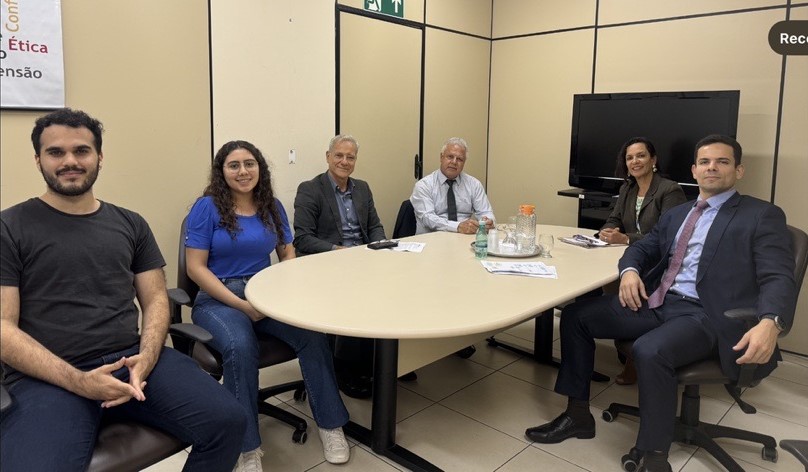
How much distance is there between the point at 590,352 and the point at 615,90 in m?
2.47

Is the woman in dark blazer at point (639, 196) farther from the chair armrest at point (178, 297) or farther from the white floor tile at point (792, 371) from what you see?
the chair armrest at point (178, 297)

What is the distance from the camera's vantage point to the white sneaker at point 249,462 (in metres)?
2.06

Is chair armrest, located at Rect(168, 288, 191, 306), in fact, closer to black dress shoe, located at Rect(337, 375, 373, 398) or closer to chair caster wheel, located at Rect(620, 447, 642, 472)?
black dress shoe, located at Rect(337, 375, 373, 398)

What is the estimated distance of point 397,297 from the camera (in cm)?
202

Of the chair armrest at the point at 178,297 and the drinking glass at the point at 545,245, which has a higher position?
the drinking glass at the point at 545,245

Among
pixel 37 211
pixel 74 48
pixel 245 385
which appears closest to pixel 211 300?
pixel 245 385

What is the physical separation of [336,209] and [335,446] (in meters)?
1.50

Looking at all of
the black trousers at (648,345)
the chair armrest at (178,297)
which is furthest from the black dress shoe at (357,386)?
the chair armrest at (178,297)

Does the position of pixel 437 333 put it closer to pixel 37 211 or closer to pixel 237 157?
pixel 37 211

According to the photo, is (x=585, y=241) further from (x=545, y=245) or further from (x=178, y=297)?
(x=178, y=297)

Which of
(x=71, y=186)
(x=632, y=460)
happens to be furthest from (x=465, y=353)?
(x=71, y=186)

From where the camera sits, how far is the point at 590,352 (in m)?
2.46

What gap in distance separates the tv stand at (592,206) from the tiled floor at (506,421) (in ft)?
3.46

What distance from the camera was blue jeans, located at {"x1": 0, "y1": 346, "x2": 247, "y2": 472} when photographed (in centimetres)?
136
